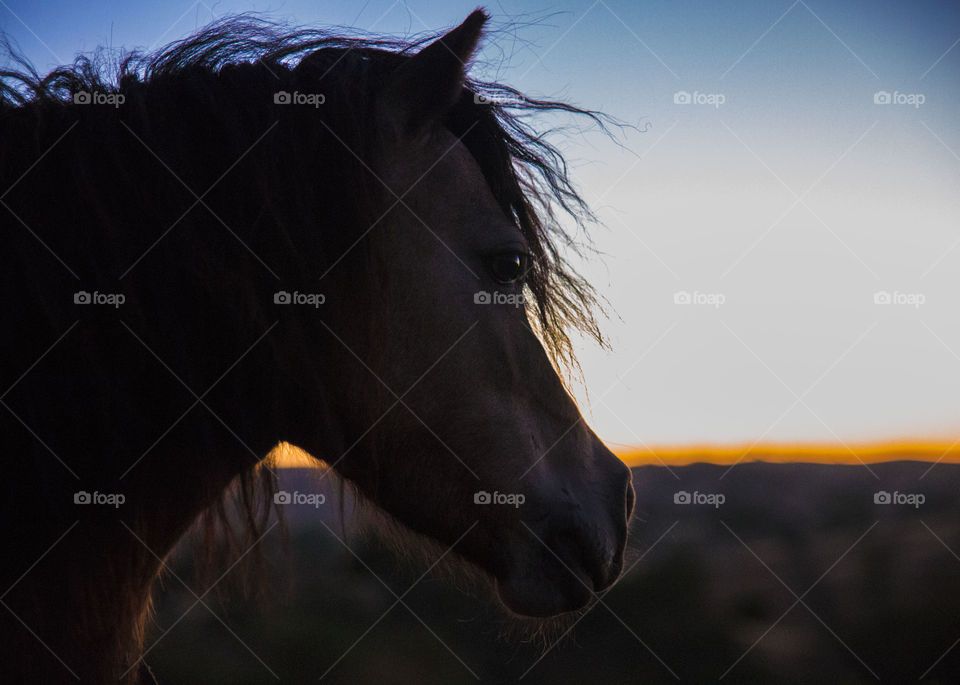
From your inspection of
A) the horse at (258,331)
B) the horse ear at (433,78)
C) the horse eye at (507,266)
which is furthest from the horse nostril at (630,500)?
the horse ear at (433,78)

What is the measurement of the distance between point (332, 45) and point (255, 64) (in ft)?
0.83

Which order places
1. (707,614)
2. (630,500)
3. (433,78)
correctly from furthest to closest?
1. (707,614)
2. (630,500)
3. (433,78)

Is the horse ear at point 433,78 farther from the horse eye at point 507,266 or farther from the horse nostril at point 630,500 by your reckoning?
the horse nostril at point 630,500

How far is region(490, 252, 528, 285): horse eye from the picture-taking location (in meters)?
1.57

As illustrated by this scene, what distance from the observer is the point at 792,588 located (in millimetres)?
10742

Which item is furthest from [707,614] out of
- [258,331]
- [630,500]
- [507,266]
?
[258,331]

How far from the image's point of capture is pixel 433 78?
1.48 m

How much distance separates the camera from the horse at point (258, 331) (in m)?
1.23

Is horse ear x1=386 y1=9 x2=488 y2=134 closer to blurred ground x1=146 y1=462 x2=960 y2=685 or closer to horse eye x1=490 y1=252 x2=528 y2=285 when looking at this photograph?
horse eye x1=490 y1=252 x2=528 y2=285

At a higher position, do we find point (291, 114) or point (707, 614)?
point (291, 114)

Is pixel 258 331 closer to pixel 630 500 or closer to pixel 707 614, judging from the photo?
pixel 630 500

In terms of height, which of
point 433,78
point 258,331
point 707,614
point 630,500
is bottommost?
point 707,614

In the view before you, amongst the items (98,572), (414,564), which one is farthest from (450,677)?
(98,572)

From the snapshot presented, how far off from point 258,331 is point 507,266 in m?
0.63
